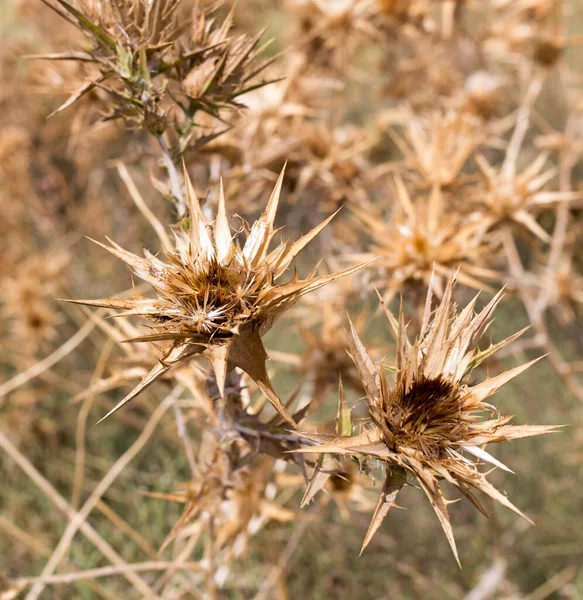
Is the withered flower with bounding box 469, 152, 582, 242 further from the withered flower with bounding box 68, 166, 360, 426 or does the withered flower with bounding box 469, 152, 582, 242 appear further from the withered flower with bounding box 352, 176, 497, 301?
the withered flower with bounding box 68, 166, 360, 426

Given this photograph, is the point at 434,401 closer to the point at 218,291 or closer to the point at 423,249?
the point at 218,291

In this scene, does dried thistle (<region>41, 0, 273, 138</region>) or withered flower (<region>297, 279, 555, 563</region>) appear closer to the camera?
withered flower (<region>297, 279, 555, 563</region>)

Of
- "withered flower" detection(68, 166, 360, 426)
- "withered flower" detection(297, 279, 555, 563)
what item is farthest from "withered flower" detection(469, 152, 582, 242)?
"withered flower" detection(68, 166, 360, 426)

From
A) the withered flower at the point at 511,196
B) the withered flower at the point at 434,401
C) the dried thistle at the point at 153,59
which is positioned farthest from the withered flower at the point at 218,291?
the withered flower at the point at 511,196

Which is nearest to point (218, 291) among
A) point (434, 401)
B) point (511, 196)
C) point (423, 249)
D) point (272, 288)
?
point (272, 288)

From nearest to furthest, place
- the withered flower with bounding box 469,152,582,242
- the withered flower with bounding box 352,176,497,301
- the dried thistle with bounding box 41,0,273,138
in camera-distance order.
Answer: the dried thistle with bounding box 41,0,273,138 → the withered flower with bounding box 352,176,497,301 → the withered flower with bounding box 469,152,582,242

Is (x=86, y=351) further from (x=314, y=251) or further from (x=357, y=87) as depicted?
(x=357, y=87)
